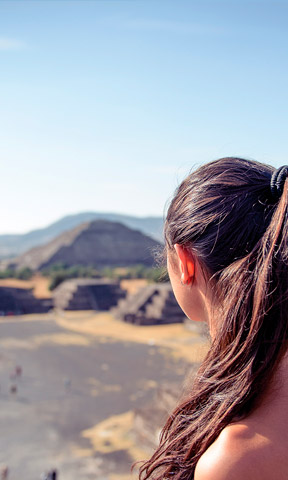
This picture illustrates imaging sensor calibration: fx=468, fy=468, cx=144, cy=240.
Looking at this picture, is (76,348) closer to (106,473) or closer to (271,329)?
(106,473)

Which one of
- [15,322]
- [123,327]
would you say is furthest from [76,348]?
[15,322]

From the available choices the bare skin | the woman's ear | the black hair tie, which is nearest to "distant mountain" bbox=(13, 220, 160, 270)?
the woman's ear

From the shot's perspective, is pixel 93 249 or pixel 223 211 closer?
pixel 223 211

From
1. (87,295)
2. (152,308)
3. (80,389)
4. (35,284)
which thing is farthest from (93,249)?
(80,389)

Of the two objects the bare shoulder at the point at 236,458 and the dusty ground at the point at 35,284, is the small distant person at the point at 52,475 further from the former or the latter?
the dusty ground at the point at 35,284

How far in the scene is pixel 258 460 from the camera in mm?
951

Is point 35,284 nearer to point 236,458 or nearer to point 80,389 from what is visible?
point 80,389

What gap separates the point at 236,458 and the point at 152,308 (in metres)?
33.9

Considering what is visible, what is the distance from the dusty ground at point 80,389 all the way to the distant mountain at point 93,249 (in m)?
35.4

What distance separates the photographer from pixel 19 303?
1571 inches

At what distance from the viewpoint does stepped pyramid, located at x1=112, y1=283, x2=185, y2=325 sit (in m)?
33.5

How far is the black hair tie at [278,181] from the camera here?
1.27 meters

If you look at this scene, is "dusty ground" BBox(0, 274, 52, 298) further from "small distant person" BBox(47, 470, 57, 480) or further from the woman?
the woman

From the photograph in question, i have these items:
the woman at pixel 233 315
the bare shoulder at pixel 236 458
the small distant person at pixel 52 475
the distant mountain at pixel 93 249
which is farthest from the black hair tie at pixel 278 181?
the distant mountain at pixel 93 249
